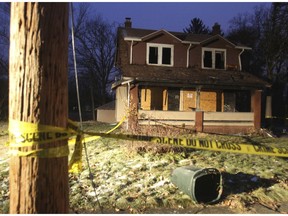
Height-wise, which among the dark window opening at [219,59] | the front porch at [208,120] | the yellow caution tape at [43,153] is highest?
the dark window opening at [219,59]

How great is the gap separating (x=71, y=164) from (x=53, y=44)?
3.82 ft

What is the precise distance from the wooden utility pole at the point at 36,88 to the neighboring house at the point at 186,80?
1452 centimetres

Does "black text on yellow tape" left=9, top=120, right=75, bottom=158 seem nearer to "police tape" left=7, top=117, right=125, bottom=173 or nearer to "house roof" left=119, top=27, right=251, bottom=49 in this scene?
"police tape" left=7, top=117, right=125, bottom=173

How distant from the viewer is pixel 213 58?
72.0ft

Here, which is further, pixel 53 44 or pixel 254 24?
pixel 254 24

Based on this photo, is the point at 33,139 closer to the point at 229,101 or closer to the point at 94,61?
the point at 229,101

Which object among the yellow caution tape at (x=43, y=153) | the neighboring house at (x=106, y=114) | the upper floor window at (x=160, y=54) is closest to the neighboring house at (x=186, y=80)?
the upper floor window at (x=160, y=54)

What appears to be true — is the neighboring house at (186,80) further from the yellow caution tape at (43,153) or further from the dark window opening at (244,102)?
the yellow caution tape at (43,153)

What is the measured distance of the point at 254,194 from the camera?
6.72 m

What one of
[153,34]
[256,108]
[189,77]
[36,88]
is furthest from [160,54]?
[36,88]

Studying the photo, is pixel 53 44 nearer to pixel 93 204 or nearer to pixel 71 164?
pixel 71 164

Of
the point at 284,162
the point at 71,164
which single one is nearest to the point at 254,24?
the point at 284,162

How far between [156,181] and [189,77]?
12576 millimetres

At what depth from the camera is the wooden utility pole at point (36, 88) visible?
2.10 metres
